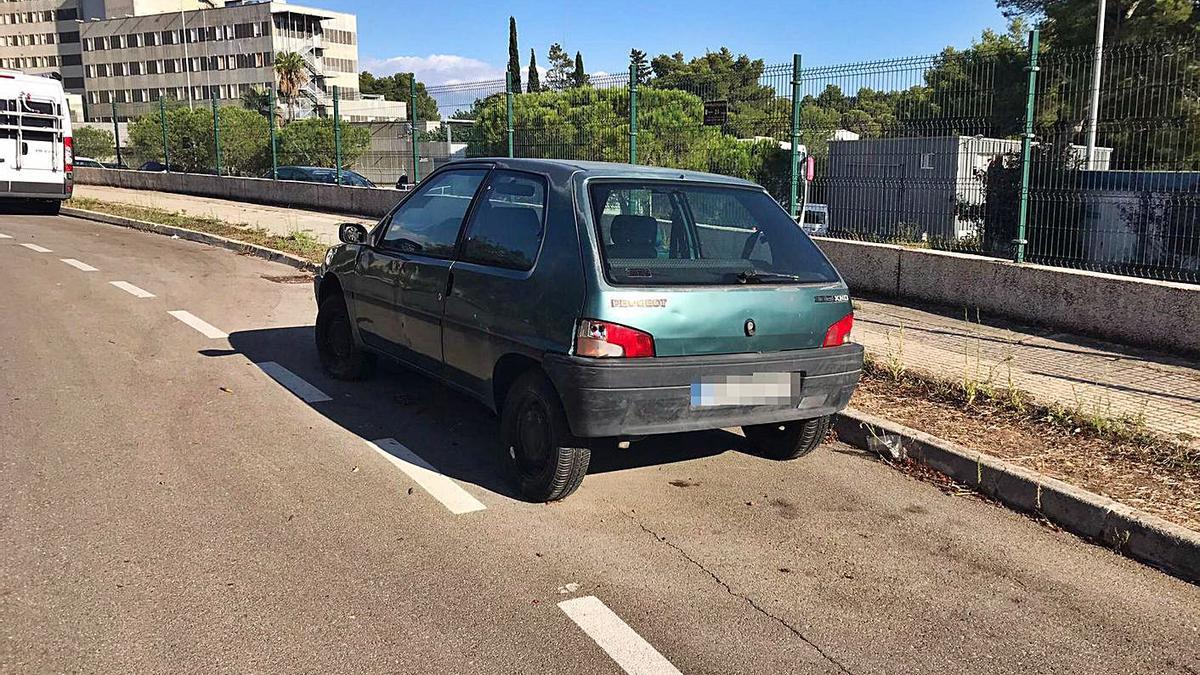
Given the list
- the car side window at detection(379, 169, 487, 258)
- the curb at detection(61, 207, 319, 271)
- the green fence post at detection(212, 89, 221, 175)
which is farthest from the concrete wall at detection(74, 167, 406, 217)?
the car side window at detection(379, 169, 487, 258)

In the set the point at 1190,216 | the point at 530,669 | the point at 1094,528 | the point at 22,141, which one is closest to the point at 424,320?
the point at 530,669

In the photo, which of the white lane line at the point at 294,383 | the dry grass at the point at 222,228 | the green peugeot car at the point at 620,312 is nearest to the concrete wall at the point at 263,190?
the dry grass at the point at 222,228

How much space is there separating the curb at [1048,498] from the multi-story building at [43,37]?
401 feet

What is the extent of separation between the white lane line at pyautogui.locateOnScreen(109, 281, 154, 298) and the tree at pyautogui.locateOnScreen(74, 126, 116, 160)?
47.3 meters

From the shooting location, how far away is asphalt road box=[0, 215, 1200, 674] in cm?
341

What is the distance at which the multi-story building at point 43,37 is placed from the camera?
10938cm

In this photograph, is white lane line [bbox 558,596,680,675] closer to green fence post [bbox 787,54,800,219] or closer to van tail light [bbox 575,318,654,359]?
van tail light [bbox 575,318,654,359]

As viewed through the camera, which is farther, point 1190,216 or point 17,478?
point 1190,216

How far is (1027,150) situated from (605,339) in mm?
7080

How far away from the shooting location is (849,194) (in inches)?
460

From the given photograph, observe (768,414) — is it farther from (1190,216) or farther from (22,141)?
(22,141)

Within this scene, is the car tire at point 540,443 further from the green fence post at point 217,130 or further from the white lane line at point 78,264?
the green fence post at point 217,130

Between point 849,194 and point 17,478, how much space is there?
9.36 metres

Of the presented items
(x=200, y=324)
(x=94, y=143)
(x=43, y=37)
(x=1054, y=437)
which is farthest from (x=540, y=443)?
(x=43, y=37)
